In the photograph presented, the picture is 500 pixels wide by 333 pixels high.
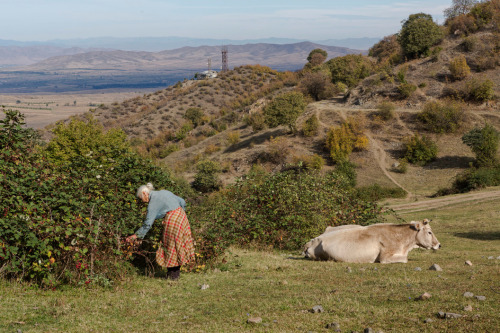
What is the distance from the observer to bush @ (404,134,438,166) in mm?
46094

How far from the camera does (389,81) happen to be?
59656 mm

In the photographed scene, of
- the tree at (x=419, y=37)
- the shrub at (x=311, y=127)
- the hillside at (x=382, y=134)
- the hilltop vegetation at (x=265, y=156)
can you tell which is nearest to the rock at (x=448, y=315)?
the hilltop vegetation at (x=265, y=156)

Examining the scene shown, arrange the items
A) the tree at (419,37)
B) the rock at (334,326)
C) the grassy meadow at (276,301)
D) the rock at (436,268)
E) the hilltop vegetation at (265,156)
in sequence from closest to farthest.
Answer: the rock at (334,326) → the grassy meadow at (276,301) → the hilltop vegetation at (265,156) → the rock at (436,268) → the tree at (419,37)

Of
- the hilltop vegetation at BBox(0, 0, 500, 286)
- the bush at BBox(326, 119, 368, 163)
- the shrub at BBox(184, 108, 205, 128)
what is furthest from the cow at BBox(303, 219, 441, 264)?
the shrub at BBox(184, 108, 205, 128)

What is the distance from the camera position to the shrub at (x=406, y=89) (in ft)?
184

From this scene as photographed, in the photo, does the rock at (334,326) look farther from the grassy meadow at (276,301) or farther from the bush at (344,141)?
the bush at (344,141)

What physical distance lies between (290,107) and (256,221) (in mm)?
42829

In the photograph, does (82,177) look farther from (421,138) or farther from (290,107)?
(290,107)

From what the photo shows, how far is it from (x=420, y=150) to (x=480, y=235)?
3125 cm

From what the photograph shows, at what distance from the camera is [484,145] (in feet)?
137

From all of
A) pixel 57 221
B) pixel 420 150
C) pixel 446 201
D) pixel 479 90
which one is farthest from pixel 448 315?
pixel 479 90

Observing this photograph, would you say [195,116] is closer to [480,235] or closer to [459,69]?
[459,69]

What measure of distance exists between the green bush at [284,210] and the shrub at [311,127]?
38.8m

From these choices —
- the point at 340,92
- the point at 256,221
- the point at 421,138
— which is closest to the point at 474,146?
the point at 421,138
